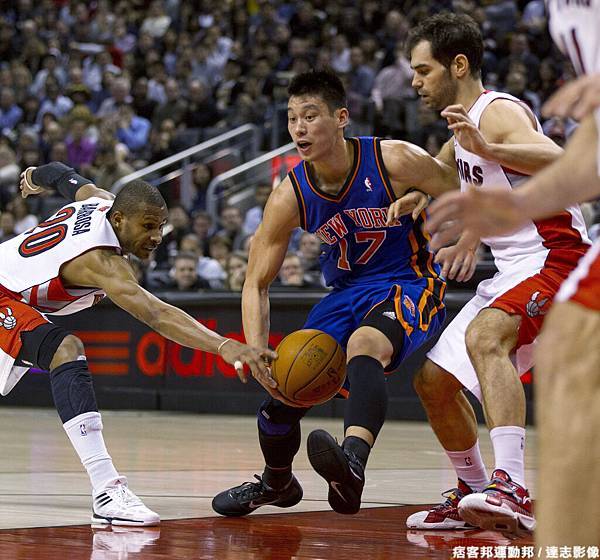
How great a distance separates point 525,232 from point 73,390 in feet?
6.30

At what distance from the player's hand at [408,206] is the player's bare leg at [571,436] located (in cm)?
266

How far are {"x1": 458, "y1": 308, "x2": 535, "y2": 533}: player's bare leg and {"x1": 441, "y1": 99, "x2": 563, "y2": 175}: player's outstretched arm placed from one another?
590 millimetres

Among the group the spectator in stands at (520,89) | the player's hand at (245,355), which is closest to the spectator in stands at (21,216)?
the spectator in stands at (520,89)

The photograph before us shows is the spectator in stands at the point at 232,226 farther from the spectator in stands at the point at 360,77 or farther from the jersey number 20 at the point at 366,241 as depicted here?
the jersey number 20 at the point at 366,241

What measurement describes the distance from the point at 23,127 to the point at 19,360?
12.6 meters

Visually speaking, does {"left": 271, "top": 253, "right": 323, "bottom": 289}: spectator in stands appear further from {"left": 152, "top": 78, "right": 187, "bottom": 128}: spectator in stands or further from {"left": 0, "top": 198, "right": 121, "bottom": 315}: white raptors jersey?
{"left": 0, "top": 198, "right": 121, "bottom": 315}: white raptors jersey

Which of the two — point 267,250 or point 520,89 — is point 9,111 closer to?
point 520,89

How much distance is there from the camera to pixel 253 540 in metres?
4.50

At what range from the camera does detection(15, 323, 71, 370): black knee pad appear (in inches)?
196

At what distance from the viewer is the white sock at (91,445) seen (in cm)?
486

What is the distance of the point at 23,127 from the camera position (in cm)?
1711

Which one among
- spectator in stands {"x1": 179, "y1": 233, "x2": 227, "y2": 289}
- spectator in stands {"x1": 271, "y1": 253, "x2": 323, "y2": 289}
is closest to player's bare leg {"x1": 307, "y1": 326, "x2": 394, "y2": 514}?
spectator in stands {"x1": 271, "y1": 253, "x2": 323, "y2": 289}

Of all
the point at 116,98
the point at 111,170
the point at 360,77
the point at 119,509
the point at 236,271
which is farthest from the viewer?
the point at 116,98

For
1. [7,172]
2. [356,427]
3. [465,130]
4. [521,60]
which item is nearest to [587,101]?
[465,130]
